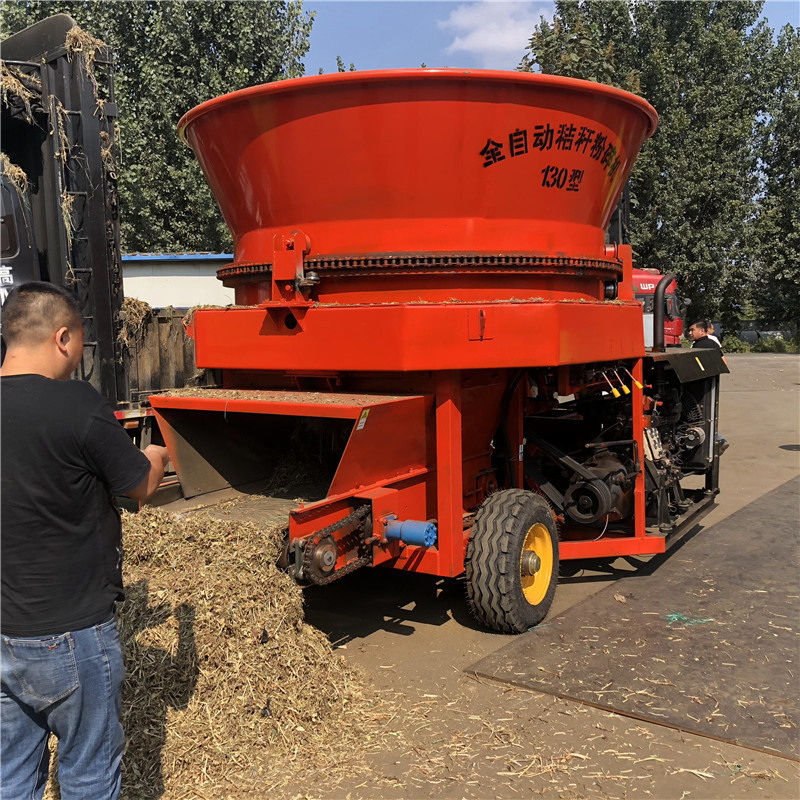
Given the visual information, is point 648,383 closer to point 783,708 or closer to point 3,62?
point 783,708

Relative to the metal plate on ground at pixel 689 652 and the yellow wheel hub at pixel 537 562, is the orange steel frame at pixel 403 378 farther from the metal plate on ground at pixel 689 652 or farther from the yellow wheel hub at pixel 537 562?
the metal plate on ground at pixel 689 652

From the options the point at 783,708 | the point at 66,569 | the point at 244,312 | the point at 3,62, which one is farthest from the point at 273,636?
the point at 3,62

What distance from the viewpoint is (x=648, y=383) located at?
605 centimetres

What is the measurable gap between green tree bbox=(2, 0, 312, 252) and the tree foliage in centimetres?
1453

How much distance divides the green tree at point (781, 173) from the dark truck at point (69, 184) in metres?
29.1

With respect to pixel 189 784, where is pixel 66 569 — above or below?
above

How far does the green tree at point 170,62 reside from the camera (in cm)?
1554

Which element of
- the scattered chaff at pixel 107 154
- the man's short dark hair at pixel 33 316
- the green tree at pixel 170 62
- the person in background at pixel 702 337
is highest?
the green tree at pixel 170 62

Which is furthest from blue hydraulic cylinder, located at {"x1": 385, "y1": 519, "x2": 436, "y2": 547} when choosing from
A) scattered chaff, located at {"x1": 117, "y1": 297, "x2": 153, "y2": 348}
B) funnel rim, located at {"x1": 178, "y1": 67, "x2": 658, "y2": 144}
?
scattered chaff, located at {"x1": 117, "y1": 297, "x2": 153, "y2": 348}

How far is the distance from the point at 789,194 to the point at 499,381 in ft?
101

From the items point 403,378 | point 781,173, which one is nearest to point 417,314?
point 403,378

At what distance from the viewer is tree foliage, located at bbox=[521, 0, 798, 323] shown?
2734 centimetres

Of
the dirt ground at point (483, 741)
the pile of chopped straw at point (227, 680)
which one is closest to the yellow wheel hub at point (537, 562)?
the dirt ground at point (483, 741)

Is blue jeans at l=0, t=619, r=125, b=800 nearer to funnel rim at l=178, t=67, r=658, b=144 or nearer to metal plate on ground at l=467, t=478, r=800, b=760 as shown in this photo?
metal plate on ground at l=467, t=478, r=800, b=760
